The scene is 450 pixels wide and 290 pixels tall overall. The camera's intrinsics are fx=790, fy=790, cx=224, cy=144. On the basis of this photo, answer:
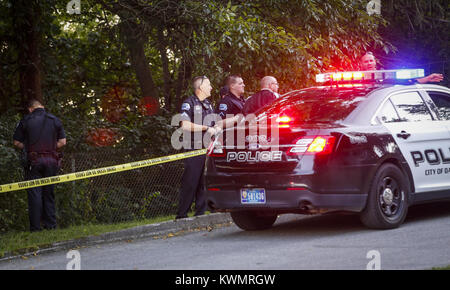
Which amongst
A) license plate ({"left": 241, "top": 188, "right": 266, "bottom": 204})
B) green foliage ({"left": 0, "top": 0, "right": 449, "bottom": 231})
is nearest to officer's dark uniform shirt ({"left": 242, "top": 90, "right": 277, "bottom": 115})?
green foliage ({"left": 0, "top": 0, "right": 449, "bottom": 231})

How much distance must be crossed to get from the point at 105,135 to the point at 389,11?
9.40 m

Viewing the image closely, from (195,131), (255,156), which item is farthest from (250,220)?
(195,131)

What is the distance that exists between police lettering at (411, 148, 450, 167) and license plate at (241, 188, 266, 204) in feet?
6.34

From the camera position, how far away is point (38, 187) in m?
10.9

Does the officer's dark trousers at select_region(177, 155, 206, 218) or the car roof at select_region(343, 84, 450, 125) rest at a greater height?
the car roof at select_region(343, 84, 450, 125)

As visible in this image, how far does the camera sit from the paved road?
707 cm

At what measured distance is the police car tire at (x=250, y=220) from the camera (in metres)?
9.57

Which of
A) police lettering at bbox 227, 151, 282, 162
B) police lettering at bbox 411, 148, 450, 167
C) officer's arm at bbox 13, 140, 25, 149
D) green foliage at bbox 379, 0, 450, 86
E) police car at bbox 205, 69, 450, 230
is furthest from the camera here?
green foliage at bbox 379, 0, 450, 86

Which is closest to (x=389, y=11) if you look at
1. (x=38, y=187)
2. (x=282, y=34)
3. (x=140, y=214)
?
(x=282, y=34)

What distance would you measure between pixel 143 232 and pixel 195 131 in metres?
1.64

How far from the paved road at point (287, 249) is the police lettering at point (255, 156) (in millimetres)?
902

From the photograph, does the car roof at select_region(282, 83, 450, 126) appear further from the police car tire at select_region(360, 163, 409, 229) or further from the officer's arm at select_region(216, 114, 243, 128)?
the officer's arm at select_region(216, 114, 243, 128)
